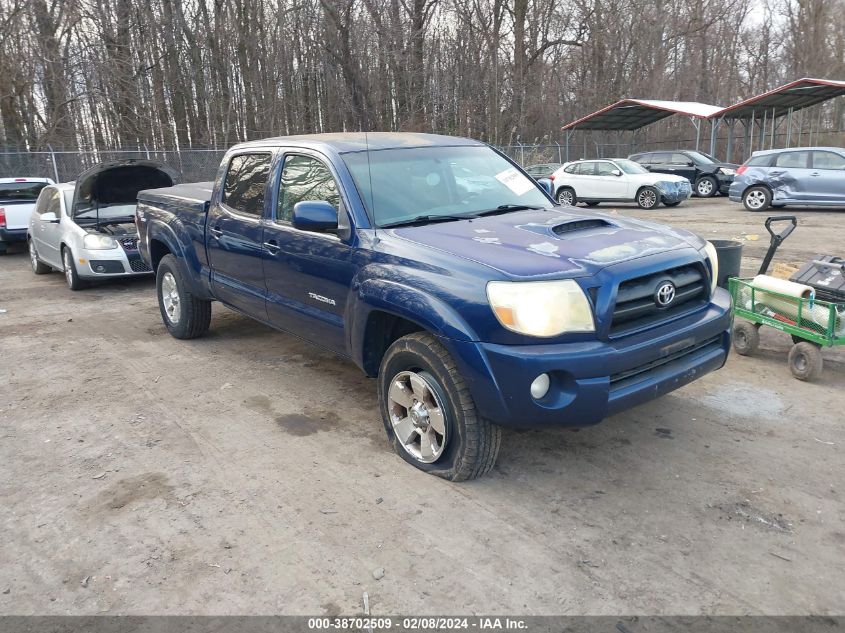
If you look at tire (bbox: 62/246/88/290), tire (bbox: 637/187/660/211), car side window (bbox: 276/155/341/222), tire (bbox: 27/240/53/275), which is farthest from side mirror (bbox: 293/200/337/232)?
tire (bbox: 637/187/660/211)

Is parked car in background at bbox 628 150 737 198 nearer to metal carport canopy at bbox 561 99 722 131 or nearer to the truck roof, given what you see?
metal carport canopy at bbox 561 99 722 131

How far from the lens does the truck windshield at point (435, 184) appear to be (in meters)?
4.15

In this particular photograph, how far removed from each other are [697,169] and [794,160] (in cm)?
567

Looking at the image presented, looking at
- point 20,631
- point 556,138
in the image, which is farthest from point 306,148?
point 556,138

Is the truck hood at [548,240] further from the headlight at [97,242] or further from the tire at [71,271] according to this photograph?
the tire at [71,271]

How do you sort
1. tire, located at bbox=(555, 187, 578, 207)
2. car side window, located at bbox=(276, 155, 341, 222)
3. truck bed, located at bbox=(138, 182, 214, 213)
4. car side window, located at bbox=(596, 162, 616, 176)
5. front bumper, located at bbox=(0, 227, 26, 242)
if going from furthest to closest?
1. tire, located at bbox=(555, 187, 578, 207)
2. car side window, located at bbox=(596, 162, 616, 176)
3. front bumper, located at bbox=(0, 227, 26, 242)
4. truck bed, located at bbox=(138, 182, 214, 213)
5. car side window, located at bbox=(276, 155, 341, 222)

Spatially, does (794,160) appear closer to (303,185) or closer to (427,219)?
(427,219)

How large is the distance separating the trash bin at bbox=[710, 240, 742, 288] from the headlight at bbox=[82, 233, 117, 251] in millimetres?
7562

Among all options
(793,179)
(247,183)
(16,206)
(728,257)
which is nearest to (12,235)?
(16,206)

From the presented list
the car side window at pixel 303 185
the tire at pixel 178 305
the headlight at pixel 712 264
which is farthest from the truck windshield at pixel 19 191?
the headlight at pixel 712 264

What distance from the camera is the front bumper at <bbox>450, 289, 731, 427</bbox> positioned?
10.3 feet

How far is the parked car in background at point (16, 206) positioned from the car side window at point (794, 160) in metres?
16.6

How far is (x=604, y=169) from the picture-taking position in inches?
759

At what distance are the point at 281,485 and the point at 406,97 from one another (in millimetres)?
26337
